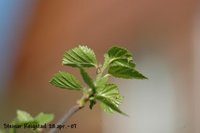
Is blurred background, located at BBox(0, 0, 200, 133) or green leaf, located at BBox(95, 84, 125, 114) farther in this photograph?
blurred background, located at BBox(0, 0, 200, 133)

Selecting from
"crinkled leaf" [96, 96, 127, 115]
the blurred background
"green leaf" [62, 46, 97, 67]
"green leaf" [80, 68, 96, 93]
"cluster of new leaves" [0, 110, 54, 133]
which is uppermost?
the blurred background

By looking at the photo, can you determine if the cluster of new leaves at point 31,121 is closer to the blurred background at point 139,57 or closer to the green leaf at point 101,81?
the green leaf at point 101,81

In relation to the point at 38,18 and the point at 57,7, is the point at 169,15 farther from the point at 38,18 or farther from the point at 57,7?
the point at 38,18

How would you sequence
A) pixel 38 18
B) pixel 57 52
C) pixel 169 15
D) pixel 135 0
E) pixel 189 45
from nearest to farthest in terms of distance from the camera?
pixel 189 45, pixel 169 15, pixel 135 0, pixel 57 52, pixel 38 18

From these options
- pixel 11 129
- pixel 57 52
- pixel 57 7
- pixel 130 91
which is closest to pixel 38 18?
pixel 57 7

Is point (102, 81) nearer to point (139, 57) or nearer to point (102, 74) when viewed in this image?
point (102, 74)

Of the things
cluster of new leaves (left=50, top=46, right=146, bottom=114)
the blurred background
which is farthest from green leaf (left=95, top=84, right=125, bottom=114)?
the blurred background

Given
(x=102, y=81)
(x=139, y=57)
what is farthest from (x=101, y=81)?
(x=139, y=57)

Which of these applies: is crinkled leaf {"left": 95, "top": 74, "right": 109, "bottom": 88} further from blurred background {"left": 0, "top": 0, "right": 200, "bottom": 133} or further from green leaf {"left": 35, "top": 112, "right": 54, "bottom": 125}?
blurred background {"left": 0, "top": 0, "right": 200, "bottom": 133}
